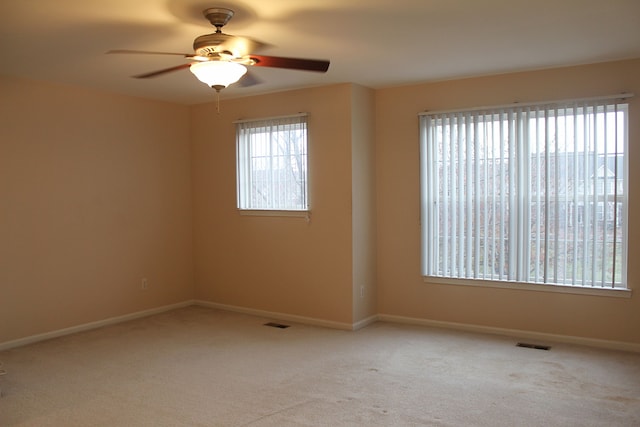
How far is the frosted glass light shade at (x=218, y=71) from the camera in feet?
9.50

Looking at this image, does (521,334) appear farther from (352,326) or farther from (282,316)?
(282,316)

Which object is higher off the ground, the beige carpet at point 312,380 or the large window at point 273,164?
the large window at point 273,164

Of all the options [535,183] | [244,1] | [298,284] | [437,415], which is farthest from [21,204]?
[535,183]

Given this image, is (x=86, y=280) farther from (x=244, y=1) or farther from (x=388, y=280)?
(x=244, y=1)

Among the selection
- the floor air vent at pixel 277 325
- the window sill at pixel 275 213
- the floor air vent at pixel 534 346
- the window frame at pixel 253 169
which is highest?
the window frame at pixel 253 169

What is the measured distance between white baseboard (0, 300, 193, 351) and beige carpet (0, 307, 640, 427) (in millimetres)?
136

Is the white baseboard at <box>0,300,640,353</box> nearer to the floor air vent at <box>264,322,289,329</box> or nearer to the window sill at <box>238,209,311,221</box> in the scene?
the floor air vent at <box>264,322,289,329</box>

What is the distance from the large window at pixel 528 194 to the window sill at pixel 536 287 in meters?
0.04

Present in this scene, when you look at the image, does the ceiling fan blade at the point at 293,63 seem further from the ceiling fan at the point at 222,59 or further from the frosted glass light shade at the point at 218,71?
the frosted glass light shade at the point at 218,71

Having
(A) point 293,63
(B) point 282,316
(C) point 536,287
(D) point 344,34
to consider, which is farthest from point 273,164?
(C) point 536,287

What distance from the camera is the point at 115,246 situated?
5.40 m

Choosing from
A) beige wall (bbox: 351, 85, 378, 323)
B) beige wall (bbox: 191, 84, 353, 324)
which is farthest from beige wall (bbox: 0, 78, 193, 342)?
beige wall (bbox: 351, 85, 378, 323)

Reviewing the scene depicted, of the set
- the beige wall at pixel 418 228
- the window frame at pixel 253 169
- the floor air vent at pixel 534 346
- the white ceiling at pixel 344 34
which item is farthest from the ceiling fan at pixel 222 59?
the floor air vent at pixel 534 346

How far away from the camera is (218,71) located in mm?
2908
